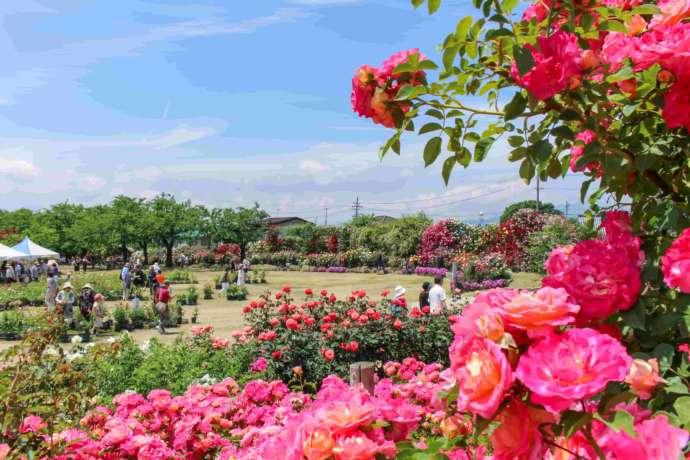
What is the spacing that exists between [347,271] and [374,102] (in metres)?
32.3

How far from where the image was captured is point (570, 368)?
31.6 inches

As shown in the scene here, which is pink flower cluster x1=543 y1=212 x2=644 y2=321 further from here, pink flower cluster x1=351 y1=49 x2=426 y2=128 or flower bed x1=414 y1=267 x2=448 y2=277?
flower bed x1=414 y1=267 x2=448 y2=277

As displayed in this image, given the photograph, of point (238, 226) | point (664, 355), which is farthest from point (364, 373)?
point (238, 226)

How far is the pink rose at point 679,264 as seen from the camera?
1.18m

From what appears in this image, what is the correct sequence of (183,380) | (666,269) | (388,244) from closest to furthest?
1. (666,269)
2. (183,380)
3. (388,244)

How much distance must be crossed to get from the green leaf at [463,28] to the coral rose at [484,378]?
91cm

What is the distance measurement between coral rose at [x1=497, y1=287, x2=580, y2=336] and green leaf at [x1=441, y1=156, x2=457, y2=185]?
0.91 m

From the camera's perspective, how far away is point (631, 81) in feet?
4.77

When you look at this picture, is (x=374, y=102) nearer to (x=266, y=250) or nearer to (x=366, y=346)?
(x=366, y=346)

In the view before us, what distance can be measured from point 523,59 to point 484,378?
0.80m

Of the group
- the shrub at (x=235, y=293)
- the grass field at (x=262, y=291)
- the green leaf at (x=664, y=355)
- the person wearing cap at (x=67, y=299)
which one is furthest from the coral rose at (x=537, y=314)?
the shrub at (x=235, y=293)

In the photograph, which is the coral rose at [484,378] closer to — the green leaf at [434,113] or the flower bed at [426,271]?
the green leaf at [434,113]

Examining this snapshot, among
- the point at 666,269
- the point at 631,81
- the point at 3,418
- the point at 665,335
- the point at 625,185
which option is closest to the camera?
the point at 666,269

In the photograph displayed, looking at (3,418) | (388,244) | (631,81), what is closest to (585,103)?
(631,81)
